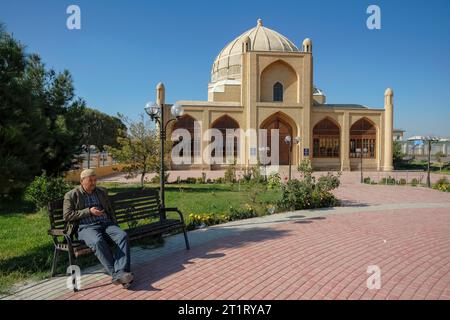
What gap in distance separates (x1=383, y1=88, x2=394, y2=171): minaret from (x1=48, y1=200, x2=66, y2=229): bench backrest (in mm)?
31257

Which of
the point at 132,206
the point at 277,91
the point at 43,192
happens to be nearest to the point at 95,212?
the point at 132,206

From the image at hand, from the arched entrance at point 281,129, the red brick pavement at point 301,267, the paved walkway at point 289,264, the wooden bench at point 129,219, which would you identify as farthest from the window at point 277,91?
the wooden bench at point 129,219

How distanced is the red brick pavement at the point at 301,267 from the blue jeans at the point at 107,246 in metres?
0.23

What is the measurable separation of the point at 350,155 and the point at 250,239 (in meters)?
27.5

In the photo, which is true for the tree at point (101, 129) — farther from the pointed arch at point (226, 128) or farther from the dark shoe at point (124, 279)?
the dark shoe at point (124, 279)

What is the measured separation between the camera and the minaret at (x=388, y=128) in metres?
31.1

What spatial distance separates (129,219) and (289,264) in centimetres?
262

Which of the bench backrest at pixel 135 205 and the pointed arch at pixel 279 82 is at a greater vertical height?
the pointed arch at pixel 279 82

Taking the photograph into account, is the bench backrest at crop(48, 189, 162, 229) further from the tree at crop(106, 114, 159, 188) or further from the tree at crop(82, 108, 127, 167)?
the tree at crop(82, 108, 127, 167)

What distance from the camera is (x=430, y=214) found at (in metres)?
9.36

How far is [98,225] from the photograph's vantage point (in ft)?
15.2

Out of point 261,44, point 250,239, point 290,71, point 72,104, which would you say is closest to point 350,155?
point 290,71

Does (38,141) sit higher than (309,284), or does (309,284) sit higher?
(38,141)

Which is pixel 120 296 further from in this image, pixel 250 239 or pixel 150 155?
pixel 150 155
